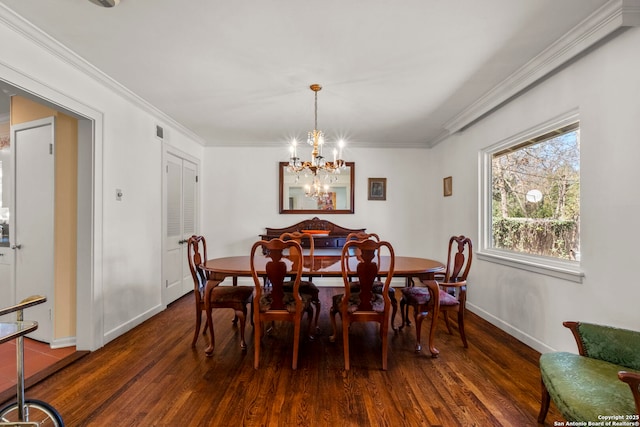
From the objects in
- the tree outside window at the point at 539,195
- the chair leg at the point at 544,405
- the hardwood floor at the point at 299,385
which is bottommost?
the hardwood floor at the point at 299,385

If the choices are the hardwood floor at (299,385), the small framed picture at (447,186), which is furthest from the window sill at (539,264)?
the small framed picture at (447,186)

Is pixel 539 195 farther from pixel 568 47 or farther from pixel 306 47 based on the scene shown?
pixel 306 47

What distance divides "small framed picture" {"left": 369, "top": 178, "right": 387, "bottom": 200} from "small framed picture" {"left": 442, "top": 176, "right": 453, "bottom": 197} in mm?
931

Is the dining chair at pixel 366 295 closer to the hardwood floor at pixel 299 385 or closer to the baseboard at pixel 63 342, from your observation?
the hardwood floor at pixel 299 385

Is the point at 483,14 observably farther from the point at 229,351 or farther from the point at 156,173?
the point at 156,173

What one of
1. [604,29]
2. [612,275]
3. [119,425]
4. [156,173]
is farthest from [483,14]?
[156,173]

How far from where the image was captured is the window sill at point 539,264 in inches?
90.4

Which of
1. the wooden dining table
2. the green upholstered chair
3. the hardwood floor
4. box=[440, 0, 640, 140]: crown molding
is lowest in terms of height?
the hardwood floor

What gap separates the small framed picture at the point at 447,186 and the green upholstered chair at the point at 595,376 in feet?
9.77

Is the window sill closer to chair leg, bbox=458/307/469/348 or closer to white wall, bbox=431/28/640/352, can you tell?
white wall, bbox=431/28/640/352

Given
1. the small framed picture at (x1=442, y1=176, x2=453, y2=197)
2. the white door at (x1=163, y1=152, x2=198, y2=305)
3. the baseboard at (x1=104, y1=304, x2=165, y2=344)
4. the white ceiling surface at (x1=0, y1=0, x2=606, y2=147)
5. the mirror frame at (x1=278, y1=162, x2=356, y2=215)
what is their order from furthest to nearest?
1. the mirror frame at (x1=278, y1=162, x2=356, y2=215)
2. the small framed picture at (x1=442, y1=176, x2=453, y2=197)
3. the white door at (x1=163, y1=152, x2=198, y2=305)
4. the baseboard at (x1=104, y1=304, x2=165, y2=344)
5. the white ceiling surface at (x1=0, y1=0, x2=606, y2=147)

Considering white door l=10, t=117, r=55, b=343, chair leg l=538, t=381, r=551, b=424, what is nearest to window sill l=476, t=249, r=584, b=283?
chair leg l=538, t=381, r=551, b=424

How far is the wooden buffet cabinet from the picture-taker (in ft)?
15.5

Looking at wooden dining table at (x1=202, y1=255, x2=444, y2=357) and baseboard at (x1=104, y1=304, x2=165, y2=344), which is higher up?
wooden dining table at (x1=202, y1=255, x2=444, y2=357)
